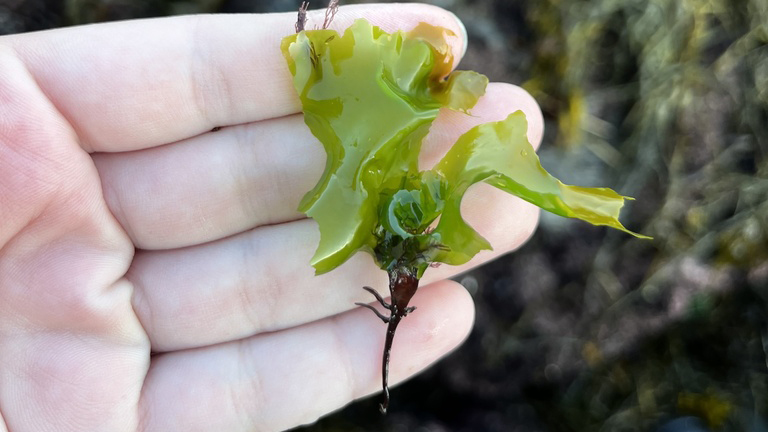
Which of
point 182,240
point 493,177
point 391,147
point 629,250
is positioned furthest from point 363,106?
point 629,250

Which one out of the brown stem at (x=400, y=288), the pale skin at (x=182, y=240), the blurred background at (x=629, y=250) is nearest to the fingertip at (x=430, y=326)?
the pale skin at (x=182, y=240)

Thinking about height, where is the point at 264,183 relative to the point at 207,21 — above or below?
below

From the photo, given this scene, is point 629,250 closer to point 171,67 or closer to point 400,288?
point 400,288

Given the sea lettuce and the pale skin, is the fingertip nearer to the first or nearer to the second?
the pale skin

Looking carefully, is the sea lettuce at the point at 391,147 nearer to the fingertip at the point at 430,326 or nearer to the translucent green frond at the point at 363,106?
the translucent green frond at the point at 363,106

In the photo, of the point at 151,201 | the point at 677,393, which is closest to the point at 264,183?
the point at 151,201

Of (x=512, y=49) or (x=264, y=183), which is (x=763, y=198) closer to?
(x=512, y=49)

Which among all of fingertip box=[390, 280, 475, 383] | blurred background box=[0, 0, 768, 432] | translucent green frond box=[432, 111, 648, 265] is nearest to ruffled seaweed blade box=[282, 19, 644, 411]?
translucent green frond box=[432, 111, 648, 265]
